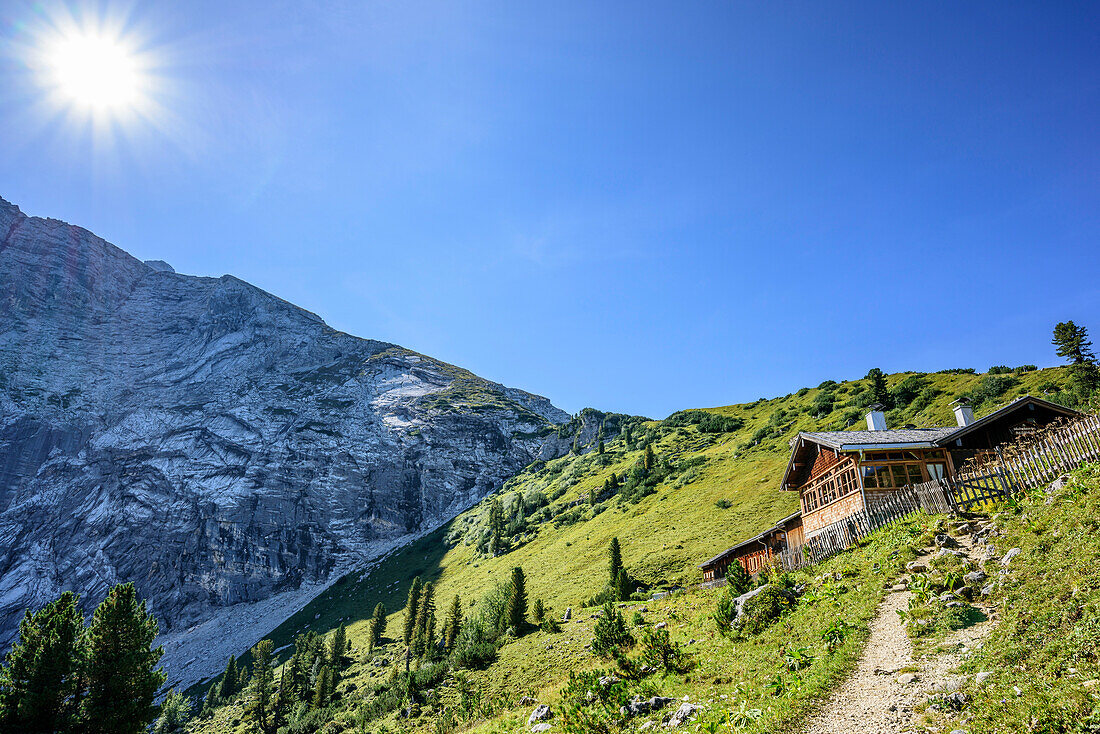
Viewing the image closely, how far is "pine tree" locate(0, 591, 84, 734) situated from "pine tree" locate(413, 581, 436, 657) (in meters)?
34.7

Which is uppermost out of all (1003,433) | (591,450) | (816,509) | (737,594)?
(591,450)

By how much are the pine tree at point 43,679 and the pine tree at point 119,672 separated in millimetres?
694

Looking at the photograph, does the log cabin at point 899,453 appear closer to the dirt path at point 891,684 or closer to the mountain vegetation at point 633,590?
the mountain vegetation at point 633,590

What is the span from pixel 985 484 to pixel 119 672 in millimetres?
45068

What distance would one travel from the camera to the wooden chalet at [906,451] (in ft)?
94.8

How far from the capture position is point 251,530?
152250mm

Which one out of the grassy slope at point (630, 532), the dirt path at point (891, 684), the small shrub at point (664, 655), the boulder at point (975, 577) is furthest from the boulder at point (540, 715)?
the boulder at point (975, 577)

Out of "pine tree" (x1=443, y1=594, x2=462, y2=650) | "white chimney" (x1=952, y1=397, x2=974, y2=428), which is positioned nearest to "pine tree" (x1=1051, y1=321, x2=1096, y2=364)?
"white chimney" (x1=952, y1=397, x2=974, y2=428)

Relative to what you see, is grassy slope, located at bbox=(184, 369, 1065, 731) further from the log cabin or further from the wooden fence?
the log cabin

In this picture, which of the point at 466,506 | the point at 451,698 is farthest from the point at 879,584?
the point at 466,506

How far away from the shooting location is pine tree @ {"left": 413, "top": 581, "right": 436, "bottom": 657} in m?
61.0

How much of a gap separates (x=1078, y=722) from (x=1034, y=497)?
12.6 metres

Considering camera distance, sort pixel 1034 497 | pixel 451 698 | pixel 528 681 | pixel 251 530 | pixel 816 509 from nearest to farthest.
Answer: pixel 1034 497 < pixel 528 681 < pixel 451 698 < pixel 816 509 < pixel 251 530

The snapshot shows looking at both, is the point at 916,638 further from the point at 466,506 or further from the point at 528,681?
the point at 466,506
